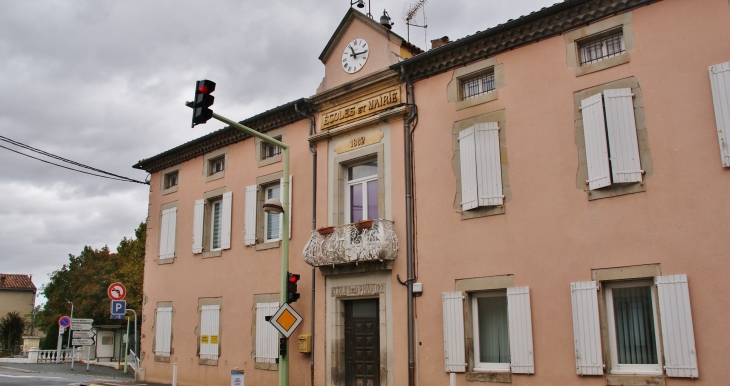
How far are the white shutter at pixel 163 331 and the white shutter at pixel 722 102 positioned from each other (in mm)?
14605

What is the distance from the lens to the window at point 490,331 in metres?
11.3

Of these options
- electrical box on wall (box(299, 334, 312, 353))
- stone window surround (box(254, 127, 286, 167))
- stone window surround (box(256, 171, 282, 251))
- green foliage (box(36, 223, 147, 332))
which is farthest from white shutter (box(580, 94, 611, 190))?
green foliage (box(36, 223, 147, 332))

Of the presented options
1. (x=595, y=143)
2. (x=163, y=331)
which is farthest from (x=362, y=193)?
(x=163, y=331)

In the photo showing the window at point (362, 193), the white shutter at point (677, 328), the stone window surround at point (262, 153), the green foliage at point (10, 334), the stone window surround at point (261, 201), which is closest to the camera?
the white shutter at point (677, 328)

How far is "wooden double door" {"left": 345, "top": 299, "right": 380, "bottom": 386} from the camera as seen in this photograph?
13.1 m

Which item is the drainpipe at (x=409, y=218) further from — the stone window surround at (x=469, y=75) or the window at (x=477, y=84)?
the window at (x=477, y=84)

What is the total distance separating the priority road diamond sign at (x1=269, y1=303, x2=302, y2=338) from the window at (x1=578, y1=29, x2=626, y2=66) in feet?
22.4

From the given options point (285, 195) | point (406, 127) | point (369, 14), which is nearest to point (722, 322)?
point (406, 127)

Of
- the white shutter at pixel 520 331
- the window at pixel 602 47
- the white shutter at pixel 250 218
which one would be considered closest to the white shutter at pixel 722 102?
the window at pixel 602 47

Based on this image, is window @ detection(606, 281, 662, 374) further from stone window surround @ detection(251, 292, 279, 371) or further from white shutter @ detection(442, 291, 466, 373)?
stone window surround @ detection(251, 292, 279, 371)

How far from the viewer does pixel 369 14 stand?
15141mm

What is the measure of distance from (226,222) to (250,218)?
1.08m

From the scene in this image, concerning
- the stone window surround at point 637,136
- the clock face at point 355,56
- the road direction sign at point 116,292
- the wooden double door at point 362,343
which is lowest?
the wooden double door at point 362,343

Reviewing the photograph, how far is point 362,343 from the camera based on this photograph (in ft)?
44.1
